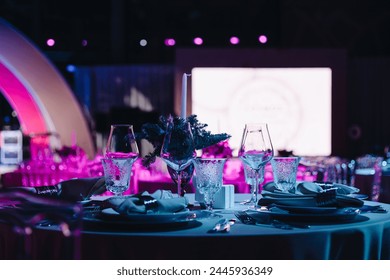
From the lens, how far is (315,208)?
1.67m

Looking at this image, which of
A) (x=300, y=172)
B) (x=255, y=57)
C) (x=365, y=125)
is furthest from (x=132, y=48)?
(x=300, y=172)

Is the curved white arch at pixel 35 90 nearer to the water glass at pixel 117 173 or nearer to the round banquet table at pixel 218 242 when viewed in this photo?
the water glass at pixel 117 173

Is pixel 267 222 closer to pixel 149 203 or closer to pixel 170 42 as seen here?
pixel 149 203

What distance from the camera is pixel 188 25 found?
38.5ft

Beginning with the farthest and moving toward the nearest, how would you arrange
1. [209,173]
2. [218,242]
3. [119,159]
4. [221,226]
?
[119,159], [209,173], [221,226], [218,242]

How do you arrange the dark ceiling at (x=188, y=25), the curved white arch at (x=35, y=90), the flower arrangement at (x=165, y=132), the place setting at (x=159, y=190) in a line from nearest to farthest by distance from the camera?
the place setting at (x=159, y=190), the flower arrangement at (x=165, y=132), the curved white arch at (x=35, y=90), the dark ceiling at (x=188, y=25)

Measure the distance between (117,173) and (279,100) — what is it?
7867mm

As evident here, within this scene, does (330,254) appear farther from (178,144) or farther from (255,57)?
(255,57)

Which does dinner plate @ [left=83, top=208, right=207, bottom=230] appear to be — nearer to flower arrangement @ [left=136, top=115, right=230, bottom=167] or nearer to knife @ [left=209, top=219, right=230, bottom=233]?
knife @ [left=209, top=219, right=230, bottom=233]

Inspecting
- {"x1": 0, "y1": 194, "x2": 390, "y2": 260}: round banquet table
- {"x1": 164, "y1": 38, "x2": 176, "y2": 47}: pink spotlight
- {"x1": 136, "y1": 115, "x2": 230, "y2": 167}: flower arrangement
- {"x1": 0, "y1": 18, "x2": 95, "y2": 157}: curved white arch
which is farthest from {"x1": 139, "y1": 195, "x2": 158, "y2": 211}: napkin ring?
{"x1": 164, "y1": 38, "x2": 176, "y2": 47}: pink spotlight

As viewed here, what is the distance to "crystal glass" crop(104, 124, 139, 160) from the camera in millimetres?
1933

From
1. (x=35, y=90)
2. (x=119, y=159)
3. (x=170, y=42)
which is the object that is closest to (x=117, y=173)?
(x=119, y=159)

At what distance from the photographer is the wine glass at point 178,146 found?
187 centimetres

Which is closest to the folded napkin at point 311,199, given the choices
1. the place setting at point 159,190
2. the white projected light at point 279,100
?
the place setting at point 159,190
